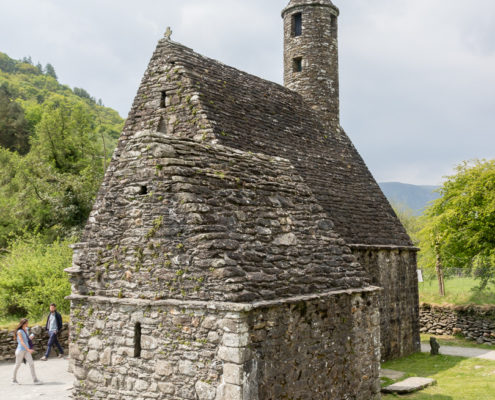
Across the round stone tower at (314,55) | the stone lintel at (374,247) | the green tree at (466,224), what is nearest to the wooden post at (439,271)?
the green tree at (466,224)

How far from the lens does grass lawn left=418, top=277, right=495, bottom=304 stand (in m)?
20.5

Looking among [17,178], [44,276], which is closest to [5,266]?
[44,276]

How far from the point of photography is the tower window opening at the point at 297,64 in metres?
18.4

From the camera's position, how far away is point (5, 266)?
19875 mm

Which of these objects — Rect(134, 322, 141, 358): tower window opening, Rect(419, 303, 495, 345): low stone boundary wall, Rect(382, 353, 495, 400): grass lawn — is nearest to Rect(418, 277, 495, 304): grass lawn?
Rect(419, 303, 495, 345): low stone boundary wall

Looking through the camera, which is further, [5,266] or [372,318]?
[5,266]

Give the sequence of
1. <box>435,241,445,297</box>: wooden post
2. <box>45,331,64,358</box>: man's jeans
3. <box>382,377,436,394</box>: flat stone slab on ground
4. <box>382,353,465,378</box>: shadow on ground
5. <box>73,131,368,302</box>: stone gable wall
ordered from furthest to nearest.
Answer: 1. <box>435,241,445,297</box>: wooden post
2. <box>45,331,64,358</box>: man's jeans
3. <box>382,353,465,378</box>: shadow on ground
4. <box>382,377,436,394</box>: flat stone slab on ground
5. <box>73,131,368,302</box>: stone gable wall

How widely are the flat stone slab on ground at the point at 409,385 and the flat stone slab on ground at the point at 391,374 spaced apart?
710mm

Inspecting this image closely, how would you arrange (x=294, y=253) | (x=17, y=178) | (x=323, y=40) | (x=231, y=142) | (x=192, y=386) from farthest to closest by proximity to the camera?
1. (x=17, y=178)
2. (x=323, y=40)
3. (x=231, y=142)
4. (x=294, y=253)
5. (x=192, y=386)

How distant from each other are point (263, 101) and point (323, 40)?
5773 mm

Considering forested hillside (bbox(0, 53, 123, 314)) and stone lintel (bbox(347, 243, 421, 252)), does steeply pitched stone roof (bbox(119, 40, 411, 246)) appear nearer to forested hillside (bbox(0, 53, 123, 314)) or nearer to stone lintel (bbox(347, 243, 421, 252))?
stone lintel (bbox(347, 243, 421, 252))

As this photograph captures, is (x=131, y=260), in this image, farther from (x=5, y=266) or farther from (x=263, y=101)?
(x=5, y=266)

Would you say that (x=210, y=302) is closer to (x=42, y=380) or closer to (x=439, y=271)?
(x=42, y=380)

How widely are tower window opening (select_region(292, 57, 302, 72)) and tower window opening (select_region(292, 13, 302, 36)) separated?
1026mm
